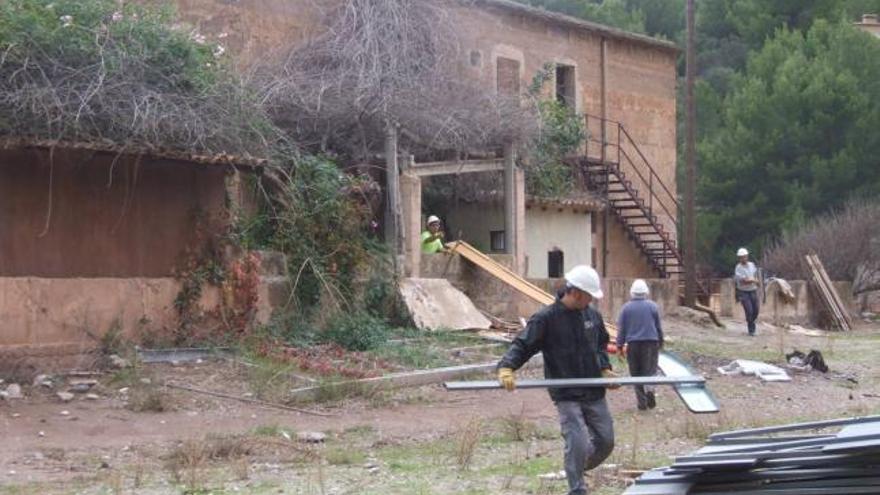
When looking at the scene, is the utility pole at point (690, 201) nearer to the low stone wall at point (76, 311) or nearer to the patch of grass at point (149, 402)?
the low stone wall at point (76, 311)

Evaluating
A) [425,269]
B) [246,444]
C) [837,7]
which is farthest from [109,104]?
[837,7]

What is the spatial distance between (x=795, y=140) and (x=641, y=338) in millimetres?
27776

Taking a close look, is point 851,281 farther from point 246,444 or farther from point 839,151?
point 246,444

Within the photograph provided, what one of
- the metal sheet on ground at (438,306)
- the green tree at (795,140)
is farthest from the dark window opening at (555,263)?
the green tree at (795,140)

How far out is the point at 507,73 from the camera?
98.1ft

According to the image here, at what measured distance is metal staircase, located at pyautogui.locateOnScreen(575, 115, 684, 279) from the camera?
3209 centimetres

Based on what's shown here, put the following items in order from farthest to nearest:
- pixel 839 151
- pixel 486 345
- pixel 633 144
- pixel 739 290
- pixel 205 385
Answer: pixel 839 151
pixel 633 144
pixel 739 290
pixel 486 345
pixel 205 385

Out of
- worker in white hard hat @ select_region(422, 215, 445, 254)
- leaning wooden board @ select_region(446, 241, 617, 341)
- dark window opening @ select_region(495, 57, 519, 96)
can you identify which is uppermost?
dark window opening @ select_region(495, 57, 519, 96)

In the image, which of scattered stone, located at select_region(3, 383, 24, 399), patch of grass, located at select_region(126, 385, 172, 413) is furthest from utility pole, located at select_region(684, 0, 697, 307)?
scattered stone, located at select_region(3, 383, 24, 399)

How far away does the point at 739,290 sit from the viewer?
2514cm

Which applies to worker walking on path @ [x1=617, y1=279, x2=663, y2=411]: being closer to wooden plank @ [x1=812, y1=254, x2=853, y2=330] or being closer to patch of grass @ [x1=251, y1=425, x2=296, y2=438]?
patch of grass @ [x1=251, y1=425, x2=296, y2=438]

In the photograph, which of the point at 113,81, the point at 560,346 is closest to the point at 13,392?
the point at 113,81

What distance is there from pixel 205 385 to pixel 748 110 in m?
29.4

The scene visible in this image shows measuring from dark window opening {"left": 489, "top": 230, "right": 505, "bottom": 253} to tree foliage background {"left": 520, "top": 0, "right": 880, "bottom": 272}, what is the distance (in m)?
16.9
